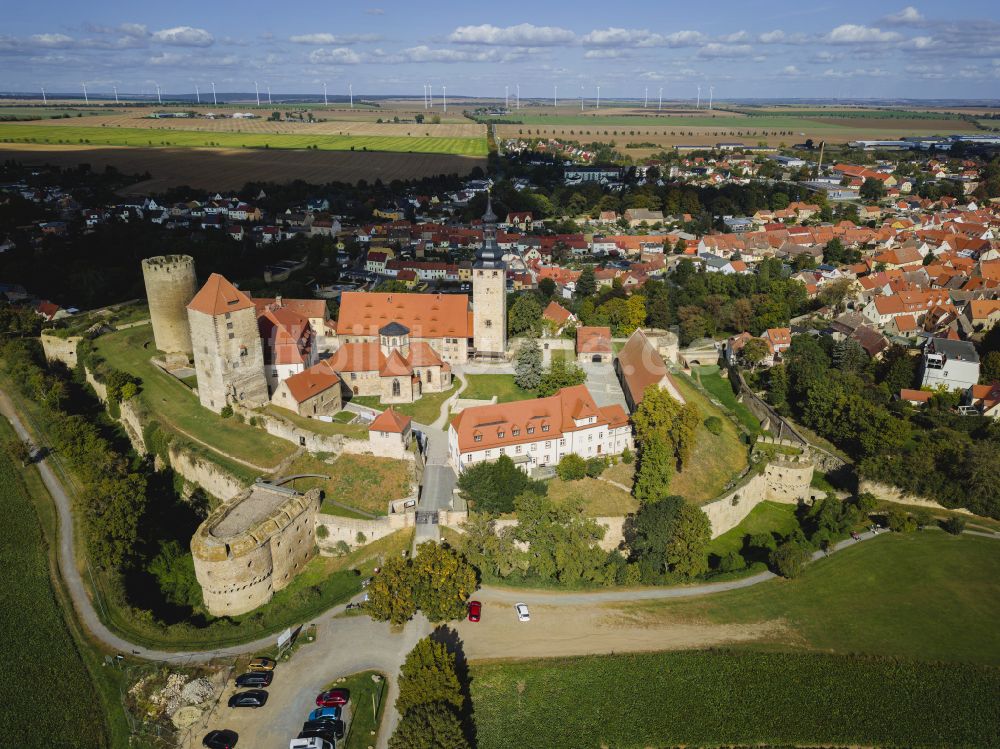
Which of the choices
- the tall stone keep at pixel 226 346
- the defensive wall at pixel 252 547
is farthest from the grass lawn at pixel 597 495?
the tall stone keep at pixel 226 346

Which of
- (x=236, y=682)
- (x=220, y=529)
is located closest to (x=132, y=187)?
(x=220, y=529)

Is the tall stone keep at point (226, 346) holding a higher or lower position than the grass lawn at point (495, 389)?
higher

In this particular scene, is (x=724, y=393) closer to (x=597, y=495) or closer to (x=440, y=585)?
(x=597, y=495)

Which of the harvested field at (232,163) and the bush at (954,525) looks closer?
the bush at (954,525)

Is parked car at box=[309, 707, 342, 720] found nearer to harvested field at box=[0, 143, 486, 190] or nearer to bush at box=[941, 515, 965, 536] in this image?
bush at box=[941, 515, 965, 536]

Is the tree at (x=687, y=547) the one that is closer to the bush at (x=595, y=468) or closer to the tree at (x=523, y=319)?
the bush at (x=595, y=468)

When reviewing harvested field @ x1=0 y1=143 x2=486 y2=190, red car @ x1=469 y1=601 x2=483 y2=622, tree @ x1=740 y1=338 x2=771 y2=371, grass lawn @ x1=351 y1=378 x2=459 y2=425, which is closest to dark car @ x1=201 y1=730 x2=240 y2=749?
red car @ x1=469 y1=601 x2=483 y2=622

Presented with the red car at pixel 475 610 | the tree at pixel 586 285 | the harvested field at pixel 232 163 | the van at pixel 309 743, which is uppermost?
the harvested field at pixel 232 163

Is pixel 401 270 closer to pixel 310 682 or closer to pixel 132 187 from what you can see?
pixel 310 682

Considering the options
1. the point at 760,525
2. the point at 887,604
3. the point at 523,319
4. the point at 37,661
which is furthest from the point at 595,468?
the point at 37,661
